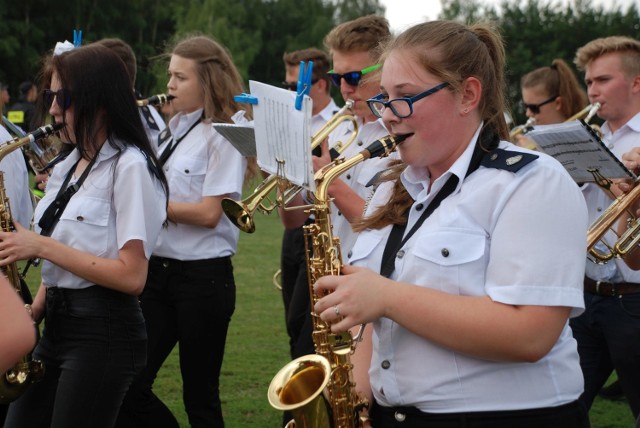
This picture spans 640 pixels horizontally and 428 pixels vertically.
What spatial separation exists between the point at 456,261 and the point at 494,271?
0.12 meters

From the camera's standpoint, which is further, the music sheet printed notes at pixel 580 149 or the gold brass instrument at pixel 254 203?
the music sheet printed notes at pixel 580 149

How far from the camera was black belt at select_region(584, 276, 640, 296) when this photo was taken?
4.98 metres

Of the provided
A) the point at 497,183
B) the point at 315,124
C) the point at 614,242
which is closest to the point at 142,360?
the point at 497,183

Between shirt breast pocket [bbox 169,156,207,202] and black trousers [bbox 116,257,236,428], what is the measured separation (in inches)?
17.0

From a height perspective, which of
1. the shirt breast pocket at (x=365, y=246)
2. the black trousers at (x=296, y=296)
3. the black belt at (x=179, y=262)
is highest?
the shirt breast pocket at (x=365, y=246)

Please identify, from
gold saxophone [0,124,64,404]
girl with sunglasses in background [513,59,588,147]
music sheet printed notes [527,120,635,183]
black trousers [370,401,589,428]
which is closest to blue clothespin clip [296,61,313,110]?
black trousers [370,401,589,428]

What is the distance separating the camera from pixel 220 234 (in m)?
5.51

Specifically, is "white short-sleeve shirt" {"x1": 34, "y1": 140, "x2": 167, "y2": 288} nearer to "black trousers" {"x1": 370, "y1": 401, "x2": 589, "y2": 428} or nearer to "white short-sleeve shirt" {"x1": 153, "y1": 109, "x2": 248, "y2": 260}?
"white short-sleeve shirt" {"x1": 153, "y1": 109, "x2": 248, "y2": 260}

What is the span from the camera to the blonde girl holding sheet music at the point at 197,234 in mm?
5359

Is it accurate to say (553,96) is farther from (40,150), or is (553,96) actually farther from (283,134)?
(283,134)

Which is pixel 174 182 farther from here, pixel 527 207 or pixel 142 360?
pixel 527 207

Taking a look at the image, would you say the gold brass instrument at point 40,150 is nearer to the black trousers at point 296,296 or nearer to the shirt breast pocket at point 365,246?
the black trousers at point 296,296

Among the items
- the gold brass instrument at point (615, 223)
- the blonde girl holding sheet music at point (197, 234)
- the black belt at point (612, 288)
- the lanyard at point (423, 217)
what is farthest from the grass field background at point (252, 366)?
the lanyard at point (423, 217)

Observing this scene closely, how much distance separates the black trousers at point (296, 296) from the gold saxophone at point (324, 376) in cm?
194
